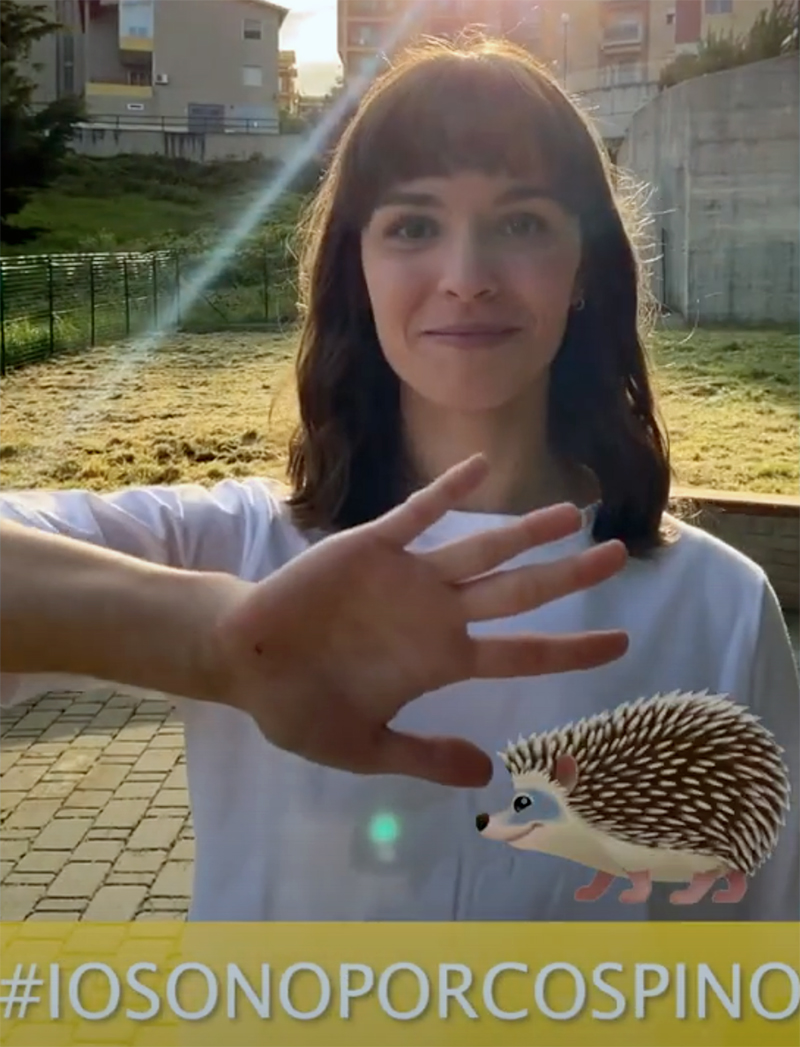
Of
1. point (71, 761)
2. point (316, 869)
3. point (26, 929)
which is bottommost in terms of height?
point (71, 761)

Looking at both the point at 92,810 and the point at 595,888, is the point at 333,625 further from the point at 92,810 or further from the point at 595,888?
the point at 92,810

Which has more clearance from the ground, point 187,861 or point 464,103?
point 464,103

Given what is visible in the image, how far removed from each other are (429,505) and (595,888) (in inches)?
15.1

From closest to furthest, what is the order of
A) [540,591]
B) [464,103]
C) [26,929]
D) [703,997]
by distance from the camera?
[540,591], [464,103], [703,997], [26,929]

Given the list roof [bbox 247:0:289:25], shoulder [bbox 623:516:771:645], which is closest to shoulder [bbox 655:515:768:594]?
shoulder [bbox 623:516:771:645]

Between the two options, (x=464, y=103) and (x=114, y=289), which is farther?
(x=114, y=289)

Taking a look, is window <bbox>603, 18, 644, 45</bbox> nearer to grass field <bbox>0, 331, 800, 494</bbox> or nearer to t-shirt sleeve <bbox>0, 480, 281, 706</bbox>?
grass field <bbox>0, 331, 800, 494</bbox>

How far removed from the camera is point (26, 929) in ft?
3.13

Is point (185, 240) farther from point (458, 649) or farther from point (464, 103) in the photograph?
point (458, 649)

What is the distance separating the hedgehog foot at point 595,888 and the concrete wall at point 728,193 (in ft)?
1.56

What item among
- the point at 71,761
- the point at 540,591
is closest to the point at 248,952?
the point at 540,591

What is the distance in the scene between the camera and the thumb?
1.82 ft

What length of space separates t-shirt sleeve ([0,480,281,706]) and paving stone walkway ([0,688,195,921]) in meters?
0.85

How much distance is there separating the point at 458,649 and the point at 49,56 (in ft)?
2.27
